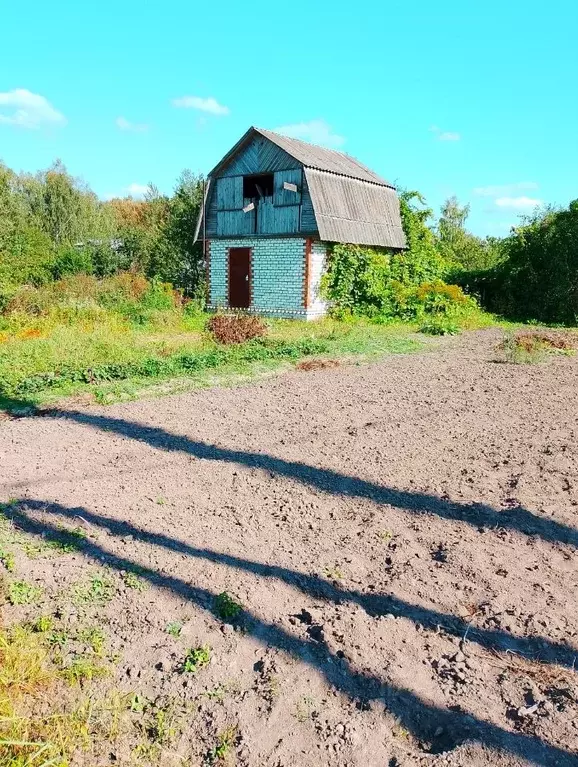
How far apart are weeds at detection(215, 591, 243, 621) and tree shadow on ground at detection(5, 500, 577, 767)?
0.12ft

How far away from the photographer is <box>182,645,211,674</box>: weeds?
8.91 ft

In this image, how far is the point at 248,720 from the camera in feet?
7.98

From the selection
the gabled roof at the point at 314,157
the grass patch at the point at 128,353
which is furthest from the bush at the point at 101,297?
the gabled roof at the point at 314,157

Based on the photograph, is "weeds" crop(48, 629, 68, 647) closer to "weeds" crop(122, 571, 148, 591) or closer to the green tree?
"weeds" crop(122, 571, 148, 591)

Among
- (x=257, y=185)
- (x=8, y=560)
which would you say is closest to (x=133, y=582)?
(x=8, y=560)

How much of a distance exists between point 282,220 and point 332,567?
1629cm

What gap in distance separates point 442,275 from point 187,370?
13972mm

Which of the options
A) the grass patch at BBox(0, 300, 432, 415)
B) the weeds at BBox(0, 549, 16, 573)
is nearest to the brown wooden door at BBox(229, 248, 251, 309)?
the grass patch at BBox(0, 300, 432, 415)

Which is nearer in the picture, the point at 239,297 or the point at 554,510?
the point at 554,510

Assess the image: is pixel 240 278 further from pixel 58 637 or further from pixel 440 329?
pixel 58 637

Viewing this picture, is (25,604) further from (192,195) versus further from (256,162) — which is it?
(192,195)

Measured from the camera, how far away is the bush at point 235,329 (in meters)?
12.2

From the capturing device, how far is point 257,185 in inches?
770

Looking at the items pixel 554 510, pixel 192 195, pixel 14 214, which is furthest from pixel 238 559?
pixel 14 214
